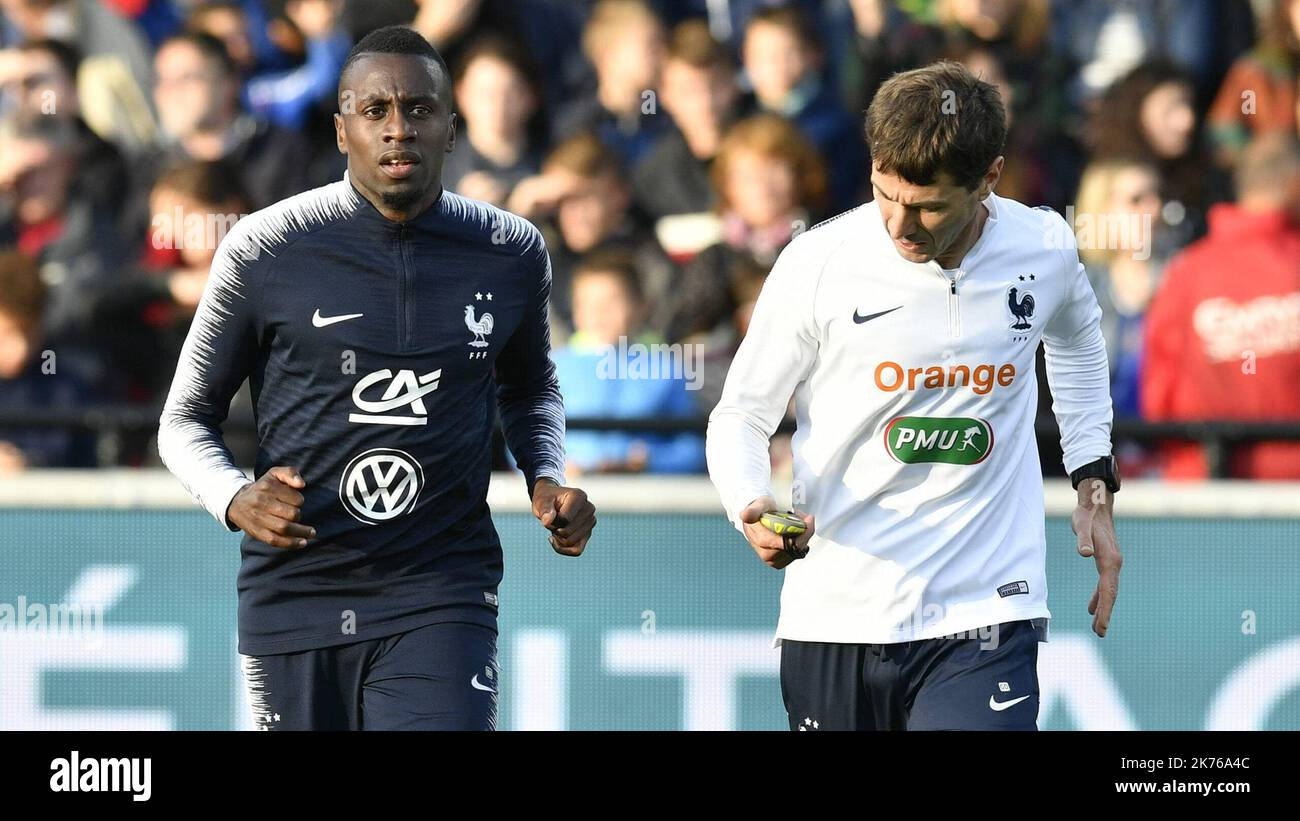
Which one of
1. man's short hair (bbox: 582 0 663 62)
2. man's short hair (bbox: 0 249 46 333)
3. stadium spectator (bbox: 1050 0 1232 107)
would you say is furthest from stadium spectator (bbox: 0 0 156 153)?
stadium spectator (bbox: 1050 0 1232 107)

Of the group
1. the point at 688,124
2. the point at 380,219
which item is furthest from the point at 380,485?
the point at 688,124

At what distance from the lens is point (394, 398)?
4.12 m

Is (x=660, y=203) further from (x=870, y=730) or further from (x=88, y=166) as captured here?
(x=870, y=730)

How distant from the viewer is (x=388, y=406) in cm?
411

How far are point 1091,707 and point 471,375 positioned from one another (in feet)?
9.19

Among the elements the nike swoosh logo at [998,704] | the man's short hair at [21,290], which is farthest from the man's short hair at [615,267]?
→ the nike swoosh logo at [998,704]

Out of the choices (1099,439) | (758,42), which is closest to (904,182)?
(1099,439)

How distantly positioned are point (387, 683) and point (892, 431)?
50.9 inches

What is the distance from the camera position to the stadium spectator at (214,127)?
6965 mm

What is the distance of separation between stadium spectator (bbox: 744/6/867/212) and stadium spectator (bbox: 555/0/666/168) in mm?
405

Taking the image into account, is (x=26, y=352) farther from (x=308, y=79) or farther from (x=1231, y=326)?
(x=1231, y=326)

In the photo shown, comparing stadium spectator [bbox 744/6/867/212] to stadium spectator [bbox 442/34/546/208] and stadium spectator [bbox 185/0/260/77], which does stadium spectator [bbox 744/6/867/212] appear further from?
stadium spectator [bbox 185/0/260/77]

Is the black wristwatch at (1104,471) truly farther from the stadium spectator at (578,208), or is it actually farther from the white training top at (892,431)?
the stadium spectator at (578,208)
